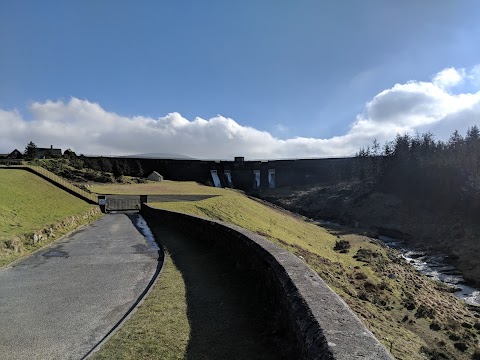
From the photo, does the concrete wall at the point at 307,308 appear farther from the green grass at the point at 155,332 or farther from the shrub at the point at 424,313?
the shrub at the point at 424,313

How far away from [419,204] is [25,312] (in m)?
51.8

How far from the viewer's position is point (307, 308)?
458 centimetres

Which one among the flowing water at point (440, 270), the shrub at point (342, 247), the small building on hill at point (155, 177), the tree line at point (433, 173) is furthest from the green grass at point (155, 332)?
the small building on hill at point (155, 177)

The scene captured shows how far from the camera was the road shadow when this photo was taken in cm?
534

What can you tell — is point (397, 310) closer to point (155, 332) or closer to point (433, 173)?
point (155, 332)

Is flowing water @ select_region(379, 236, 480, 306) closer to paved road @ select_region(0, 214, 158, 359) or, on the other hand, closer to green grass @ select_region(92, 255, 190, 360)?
paved road @ select_region(0, 214, 158, 359)

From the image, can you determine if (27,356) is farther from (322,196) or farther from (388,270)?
(322,196)

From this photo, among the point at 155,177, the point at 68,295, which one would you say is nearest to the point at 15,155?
the point at 155,177

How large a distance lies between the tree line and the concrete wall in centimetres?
4037

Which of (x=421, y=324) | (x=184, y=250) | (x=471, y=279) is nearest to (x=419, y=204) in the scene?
(x=471, y=279)

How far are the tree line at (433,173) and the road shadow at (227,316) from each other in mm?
39776

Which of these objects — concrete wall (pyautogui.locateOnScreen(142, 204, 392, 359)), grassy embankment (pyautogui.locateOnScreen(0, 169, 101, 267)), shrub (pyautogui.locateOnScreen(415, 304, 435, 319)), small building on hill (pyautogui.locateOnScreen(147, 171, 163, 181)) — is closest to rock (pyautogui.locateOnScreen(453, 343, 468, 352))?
shrub (pyautogui.locateOnScreen(415, 304, 435, 319))

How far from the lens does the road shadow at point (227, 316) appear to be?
210 inches

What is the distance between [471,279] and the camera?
931 inches
